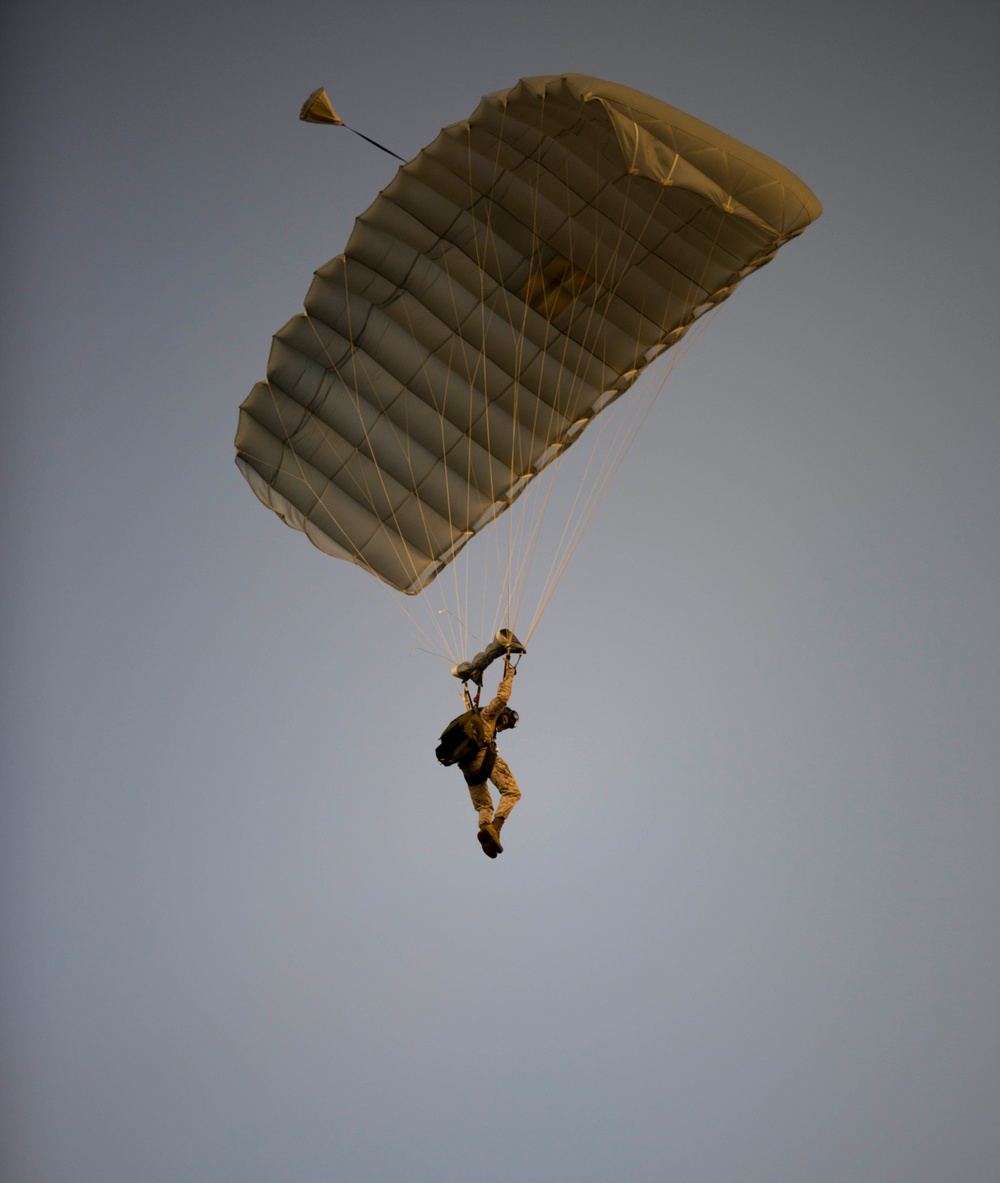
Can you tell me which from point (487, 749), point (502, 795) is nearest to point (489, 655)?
point (487, 749)

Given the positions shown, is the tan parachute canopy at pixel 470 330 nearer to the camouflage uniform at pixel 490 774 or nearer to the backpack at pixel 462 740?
the camouflage uniform at pixel 490 774

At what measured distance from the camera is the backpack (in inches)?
337

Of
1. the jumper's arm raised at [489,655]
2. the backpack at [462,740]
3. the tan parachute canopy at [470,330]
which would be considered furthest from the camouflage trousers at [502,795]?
the tan parachute canopy at [470,330]

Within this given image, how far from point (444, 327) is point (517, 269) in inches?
28.0

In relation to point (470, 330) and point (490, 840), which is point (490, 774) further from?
point (470, 330)

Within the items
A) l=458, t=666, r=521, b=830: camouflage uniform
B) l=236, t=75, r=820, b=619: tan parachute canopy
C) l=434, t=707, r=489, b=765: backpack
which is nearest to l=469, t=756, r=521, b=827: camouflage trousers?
l=458, t=666, r=521, b=830: camouflage uniform

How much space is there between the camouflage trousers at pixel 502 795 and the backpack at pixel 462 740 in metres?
0.27

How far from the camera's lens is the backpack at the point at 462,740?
8555 mm


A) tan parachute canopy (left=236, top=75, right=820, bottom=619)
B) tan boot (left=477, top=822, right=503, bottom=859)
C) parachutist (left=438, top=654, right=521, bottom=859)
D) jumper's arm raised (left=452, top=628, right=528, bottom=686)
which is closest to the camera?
tan boot (left=477, top=822, right=503, bottom=859)

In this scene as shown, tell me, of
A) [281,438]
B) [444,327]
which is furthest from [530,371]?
[281,438]

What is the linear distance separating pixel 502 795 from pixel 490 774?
0.17m

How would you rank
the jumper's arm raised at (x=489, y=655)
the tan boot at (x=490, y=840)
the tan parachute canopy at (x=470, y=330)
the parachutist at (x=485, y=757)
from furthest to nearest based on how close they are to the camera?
the tan parachute canopy at (x=470, y=330) → the jumper's arm raised at (x=489, y=655) → the parachutist at (x=485, y=757) → the tan boot at (x=490, y=840)

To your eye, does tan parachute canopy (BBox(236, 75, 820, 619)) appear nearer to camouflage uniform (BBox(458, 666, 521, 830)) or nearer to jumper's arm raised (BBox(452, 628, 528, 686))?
jumper's arm raised (BBox(452, 628, 528, 686))

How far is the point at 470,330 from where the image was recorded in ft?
33.4
